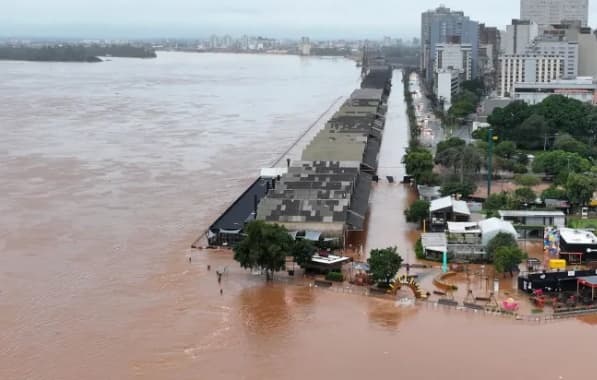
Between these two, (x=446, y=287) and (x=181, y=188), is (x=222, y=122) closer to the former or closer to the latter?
(x=181, y=188)

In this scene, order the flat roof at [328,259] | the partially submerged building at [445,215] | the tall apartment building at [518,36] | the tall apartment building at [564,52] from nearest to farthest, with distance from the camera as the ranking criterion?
1. the flat roof at [328,259]
2. the partially submerged building at [445,215]
3. the tall apartment building at [564,52]
4. the tall apartment building at [518,36]

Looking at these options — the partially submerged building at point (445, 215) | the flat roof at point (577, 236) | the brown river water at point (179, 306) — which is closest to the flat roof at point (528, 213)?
the partially submerged building at point (445, 215)

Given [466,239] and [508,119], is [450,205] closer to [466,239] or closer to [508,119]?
[466,239]

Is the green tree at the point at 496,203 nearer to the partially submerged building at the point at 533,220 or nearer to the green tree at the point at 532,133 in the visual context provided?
the partially submerged building at the point at 533,220

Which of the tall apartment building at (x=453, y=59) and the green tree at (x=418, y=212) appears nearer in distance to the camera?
the green tree at (x=418, y=212)

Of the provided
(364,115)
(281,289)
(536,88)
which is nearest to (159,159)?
(364,115)

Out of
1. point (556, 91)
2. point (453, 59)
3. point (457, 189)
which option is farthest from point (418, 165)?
point (453, 59)

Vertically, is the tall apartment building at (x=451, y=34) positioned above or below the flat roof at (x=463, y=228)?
above

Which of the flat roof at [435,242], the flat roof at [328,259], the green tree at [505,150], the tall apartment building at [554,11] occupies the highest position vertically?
the tall apartment building at [554,11]
